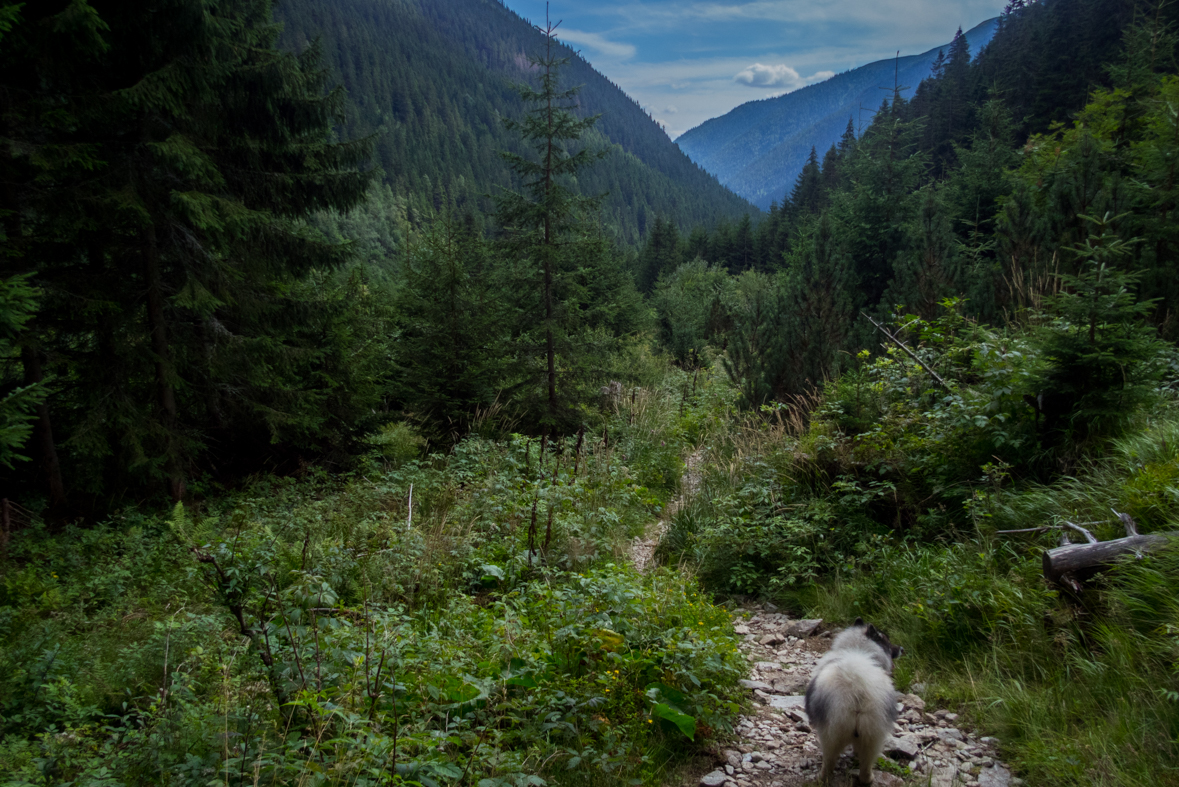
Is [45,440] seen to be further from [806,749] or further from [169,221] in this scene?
[806,749]

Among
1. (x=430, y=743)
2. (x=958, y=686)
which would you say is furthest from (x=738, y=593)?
(x=430, y=743)

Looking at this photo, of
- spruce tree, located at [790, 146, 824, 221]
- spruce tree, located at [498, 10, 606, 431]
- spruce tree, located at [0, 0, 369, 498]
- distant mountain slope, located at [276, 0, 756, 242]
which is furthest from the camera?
distant mountain slope, located at [276, 0, 756, 242]

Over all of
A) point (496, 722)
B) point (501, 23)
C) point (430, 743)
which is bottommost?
point (496, 722)

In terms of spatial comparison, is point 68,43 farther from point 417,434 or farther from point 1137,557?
point 1137,557

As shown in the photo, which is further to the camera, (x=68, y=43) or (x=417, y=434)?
(x=417, y=434)

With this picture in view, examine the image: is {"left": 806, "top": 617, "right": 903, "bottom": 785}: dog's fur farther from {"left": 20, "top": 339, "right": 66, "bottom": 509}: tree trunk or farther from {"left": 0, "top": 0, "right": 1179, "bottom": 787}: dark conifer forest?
{"left": 20, "top": 339, "right": 66, "bottom": 509}: tree trunk

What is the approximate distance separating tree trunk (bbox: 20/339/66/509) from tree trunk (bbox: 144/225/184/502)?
971 mm

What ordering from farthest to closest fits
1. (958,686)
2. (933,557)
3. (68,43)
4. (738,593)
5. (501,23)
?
(501,23) < (68,43) < (738,593) < (933,557) < (958,686)

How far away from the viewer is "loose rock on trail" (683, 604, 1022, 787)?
2225mm

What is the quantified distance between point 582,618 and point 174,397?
686 centimetres

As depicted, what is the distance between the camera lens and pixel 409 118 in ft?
298

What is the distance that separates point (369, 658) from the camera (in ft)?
7.02

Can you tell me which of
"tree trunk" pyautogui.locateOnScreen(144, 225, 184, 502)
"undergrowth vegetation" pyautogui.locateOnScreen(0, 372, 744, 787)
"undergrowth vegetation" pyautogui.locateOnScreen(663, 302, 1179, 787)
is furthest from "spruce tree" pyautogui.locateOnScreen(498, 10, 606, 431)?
"tree trunk" pyautogui.locateOnScreen(144, 225, 184, 502)

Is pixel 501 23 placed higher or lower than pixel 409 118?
higher
